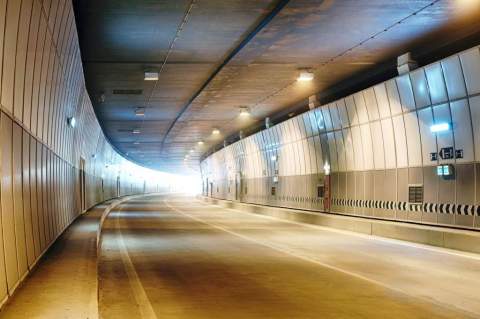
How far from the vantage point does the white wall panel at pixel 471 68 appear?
64.0 ft

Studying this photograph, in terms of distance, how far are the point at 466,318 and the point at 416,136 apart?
15.9m

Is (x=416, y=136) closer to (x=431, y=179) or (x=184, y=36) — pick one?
(x=431, y=179)

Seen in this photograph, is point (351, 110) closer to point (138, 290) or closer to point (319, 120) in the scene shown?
point (319, 120)

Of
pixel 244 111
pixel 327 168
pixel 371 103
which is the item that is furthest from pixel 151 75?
pixel 244 111

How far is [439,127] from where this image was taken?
23031 mm

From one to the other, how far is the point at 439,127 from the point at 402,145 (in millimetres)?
3258

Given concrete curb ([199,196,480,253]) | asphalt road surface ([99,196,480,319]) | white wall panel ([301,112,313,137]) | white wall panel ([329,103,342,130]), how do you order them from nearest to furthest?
1. asphalt road surface ([99,196,480,319])
2. concrete curb ([199,196,480,253])
3. white wall panel ([329,103,342,130])
4. white wall panel ([301,112,313,137])

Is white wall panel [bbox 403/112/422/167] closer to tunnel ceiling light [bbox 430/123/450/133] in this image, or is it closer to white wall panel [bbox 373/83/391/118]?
tunnel ceiling light [bbox 430/123/450/133]

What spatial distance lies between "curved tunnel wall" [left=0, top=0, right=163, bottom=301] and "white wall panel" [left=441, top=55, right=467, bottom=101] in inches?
444

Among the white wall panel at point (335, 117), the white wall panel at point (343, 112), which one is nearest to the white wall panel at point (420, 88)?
the white wall panel at point (343, 112)

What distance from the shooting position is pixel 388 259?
57.7 ft

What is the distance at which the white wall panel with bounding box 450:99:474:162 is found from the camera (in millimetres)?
21188

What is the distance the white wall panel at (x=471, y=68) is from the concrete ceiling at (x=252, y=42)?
0.95m

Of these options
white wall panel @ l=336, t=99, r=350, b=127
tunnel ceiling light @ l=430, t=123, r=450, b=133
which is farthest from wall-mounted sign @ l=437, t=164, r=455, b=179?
white wall panel @ l=336, t=99, r=350, b=127
